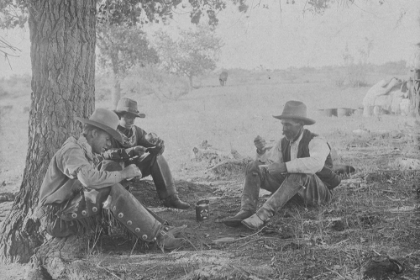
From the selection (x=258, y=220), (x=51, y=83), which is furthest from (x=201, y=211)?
(x=51, y=83)

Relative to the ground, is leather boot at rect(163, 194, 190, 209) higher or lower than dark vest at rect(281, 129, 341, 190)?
lower

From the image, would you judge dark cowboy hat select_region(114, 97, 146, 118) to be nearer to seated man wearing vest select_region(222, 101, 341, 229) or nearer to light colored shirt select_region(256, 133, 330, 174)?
seated man wearing vest select_region(222, 101, 341, 229)

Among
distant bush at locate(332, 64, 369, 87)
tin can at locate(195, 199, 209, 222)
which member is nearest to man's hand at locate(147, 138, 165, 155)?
tin can at locate(195, 199, 209, 222)

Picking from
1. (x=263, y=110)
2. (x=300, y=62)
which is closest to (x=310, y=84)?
(x=300, y=62)

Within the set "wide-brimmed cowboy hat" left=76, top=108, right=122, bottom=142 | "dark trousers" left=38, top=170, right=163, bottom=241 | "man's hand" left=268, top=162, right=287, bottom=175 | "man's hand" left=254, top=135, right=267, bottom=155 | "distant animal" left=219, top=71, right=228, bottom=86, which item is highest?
"distant animal" left=219, top=71, right=228, bottom=86

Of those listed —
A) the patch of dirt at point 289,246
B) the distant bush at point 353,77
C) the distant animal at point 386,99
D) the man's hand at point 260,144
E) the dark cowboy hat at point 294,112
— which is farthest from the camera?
the distant bush at point 353,77

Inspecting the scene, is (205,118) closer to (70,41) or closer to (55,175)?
(70,41)

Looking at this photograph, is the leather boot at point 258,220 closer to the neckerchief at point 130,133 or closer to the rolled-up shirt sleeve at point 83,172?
the rolled-up shirt sleeve at point 83,172

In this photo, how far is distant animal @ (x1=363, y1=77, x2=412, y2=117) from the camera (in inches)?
615

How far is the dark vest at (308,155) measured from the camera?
5.05 metres

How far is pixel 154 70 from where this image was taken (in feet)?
77.4

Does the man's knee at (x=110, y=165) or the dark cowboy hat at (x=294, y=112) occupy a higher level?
the dark cowboy hat at (x=294, y=112)

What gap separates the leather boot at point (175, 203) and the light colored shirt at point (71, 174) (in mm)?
1825

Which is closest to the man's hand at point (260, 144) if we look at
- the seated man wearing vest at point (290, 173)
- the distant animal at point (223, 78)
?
Result: the seated man wearing vest at point (290, 173)
